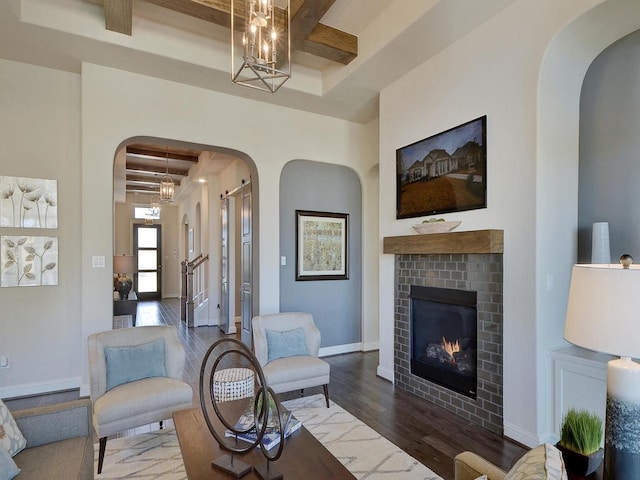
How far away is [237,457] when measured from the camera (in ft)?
5.61

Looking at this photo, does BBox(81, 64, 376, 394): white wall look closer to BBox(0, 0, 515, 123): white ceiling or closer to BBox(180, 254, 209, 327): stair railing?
BBox(0, 0, 515, 123): white ceiling

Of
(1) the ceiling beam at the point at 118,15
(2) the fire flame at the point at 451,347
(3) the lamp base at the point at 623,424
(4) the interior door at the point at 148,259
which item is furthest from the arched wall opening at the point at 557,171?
(4) the interior door at the point at 148,259

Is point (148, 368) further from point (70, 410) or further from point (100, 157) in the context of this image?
point (100, 157)

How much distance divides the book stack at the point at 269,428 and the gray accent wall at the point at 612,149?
252 centimetres

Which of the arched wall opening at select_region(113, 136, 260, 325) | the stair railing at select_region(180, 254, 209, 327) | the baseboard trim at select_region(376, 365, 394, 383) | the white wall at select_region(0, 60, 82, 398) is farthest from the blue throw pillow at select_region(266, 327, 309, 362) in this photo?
the stair railing at select_region(180, 254, 209, 327)

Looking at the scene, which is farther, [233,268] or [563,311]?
[233,268]

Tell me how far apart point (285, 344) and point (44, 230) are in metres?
2.74

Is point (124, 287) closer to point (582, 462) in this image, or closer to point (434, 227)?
point (434, 227)

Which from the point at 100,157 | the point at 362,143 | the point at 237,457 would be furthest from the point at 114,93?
the point at 237,457

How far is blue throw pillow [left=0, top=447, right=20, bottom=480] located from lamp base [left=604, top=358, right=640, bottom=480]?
2219 mm

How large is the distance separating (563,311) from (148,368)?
3.16 meters

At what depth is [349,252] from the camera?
530 centimetres

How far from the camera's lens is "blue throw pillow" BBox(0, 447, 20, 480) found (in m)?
1.47

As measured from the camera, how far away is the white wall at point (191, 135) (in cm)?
372
